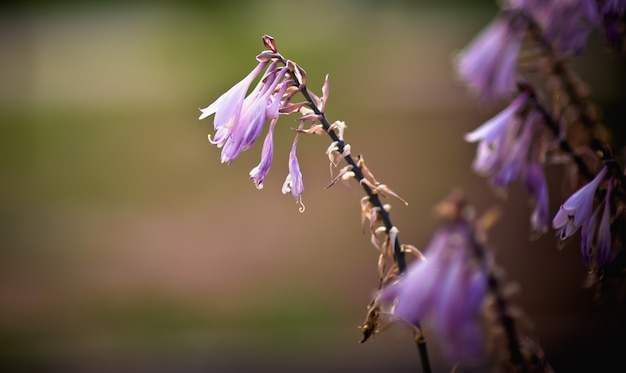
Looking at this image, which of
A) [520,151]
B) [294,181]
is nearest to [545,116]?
[520,151]

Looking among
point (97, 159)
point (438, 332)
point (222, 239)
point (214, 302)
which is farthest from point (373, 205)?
point (97, 159)

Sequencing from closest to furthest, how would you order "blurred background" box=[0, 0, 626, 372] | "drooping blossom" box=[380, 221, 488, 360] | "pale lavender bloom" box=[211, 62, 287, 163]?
1. "drooping blossom" box=[380, 221, 488, 360]
2. "pale lavender bloom" box=[211, 62, 287, 163]
3. "blurred background" box=[0, 0, 626, 372]

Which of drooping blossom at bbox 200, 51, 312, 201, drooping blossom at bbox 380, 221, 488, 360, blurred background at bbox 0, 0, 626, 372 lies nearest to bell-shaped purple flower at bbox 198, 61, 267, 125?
drooping blossom at bbox 200, 51, 312, 201

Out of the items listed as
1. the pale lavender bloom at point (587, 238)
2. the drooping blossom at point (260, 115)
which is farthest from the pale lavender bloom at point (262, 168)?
the pale lavender bloom at point (587, 238)

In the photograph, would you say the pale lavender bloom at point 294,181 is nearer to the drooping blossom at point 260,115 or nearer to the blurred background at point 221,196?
the drooping blossom at point 260,115

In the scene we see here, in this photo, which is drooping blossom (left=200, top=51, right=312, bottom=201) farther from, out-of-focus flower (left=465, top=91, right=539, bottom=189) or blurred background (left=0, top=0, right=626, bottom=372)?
blurred background (left=0, top=0, right=626, bottom=372)

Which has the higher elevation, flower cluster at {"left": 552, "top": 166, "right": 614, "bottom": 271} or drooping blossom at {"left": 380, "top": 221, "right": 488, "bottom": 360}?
flower cluster at {"left": 552, "top": 166, "right": 614, "bottom": 271}

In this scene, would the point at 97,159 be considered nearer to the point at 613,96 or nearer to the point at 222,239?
the point at 222,239
